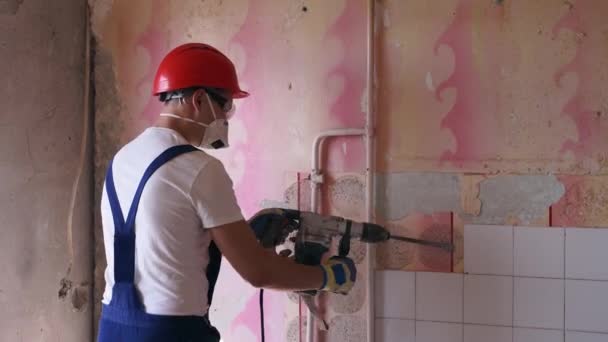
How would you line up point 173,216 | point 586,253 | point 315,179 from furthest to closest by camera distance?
1. point 315,179
2. point 586,253
3. point 173,216

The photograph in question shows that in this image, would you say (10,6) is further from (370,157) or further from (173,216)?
(370,157)

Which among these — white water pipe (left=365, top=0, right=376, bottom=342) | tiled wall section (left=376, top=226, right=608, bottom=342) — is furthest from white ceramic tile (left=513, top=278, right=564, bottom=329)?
white water pipe (left=365, top=0, right=376, bottom=342)

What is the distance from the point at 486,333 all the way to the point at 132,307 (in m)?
1.09

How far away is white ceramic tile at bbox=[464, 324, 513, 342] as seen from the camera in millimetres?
1635

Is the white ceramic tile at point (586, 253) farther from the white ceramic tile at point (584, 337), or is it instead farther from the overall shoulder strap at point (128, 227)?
the overall shoulder strap at point (128, 227)

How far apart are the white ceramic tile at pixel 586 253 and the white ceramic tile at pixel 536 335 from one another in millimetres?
183

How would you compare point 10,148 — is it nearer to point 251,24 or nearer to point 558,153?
point 251,24

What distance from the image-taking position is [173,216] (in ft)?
3.80

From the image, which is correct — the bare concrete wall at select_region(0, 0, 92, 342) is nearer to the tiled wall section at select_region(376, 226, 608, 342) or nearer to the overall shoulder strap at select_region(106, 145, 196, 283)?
the overall shoulder strap at select_region(106, 145, 196, 283)

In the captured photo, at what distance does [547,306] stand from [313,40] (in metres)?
1.15

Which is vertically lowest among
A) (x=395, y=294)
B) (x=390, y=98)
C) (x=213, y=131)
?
(x=395, y=294)

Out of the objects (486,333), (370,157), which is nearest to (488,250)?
(486,333)

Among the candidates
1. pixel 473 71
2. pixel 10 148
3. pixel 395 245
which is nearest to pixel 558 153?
pixel 473 71

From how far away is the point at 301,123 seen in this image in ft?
6.00
